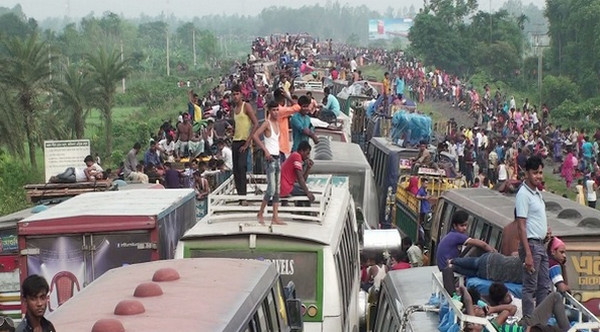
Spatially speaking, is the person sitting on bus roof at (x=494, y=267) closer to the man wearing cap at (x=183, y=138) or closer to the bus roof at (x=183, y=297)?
the bus roof at (x=183, y=297)

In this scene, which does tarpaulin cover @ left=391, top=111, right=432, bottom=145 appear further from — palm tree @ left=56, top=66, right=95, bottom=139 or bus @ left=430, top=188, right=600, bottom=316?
palm tree @ left=56, top=66, right=95, bottom=139

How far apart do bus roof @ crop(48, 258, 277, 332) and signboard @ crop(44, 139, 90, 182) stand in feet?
50.2

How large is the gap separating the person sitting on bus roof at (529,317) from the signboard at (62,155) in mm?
16521

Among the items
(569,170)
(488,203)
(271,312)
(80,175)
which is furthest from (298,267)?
(569,170)

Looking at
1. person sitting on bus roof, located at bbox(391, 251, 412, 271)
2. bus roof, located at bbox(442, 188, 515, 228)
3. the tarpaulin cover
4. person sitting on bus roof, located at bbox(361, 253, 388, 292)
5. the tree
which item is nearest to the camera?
bus roof, located at bbox(442, 188, 515, 228)

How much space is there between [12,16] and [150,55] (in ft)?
103

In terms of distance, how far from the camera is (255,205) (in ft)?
41.3

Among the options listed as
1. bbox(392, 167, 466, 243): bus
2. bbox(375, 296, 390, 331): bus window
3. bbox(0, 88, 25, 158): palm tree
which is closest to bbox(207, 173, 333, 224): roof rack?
bbox(375, 296, 390, 331): bus window

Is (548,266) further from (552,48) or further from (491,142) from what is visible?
(552,48)

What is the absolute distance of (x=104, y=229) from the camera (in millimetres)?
11961

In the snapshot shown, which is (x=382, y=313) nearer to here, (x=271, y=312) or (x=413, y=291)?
(x=413, y=291)

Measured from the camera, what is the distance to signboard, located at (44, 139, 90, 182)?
23797mm

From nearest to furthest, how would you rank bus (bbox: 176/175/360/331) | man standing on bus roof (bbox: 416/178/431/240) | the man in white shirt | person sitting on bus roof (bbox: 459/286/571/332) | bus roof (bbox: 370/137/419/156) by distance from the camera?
1. person sitting on bus roof (bbox: 459/286/571/332)
2. bus (bbox: 176/175/360/331)
3. man standing on bus roof (bbox: 416/178/431/240)
4. the man in white shirt
5. bus roof (bbox: 370/137/419/156)

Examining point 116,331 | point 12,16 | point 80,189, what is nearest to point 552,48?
point 80,189
